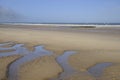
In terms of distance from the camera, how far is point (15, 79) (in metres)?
8.57

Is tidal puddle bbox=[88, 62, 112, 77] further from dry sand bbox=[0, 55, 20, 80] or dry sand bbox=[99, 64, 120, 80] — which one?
dry sand bbox=[0, 55, 20, 80]

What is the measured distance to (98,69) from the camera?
10.7 metres

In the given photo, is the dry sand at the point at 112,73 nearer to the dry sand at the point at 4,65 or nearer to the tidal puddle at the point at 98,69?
the tidal puddle at the point at 98,69

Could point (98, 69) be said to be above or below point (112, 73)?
below

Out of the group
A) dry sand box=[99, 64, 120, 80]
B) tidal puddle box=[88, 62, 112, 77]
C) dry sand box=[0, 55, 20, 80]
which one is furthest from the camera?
tidal puddle box=[88, 62, 112, 77]

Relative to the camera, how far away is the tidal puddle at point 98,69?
970 centimetres

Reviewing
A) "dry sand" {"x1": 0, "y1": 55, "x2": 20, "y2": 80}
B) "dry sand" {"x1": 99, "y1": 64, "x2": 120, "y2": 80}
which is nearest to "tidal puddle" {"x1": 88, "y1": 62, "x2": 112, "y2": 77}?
"dry sand" {"x1": 99, "y1": 64, "x2": 120, "y2": 80}

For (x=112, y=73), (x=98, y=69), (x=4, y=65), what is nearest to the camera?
(x=112, y=73)

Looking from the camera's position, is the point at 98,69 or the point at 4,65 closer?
the point at 98,69

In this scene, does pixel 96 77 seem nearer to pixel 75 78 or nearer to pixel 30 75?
pixel 75 78

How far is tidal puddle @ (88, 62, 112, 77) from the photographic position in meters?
9.70

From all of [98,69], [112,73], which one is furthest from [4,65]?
[112,73]

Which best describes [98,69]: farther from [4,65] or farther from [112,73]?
[4,65]

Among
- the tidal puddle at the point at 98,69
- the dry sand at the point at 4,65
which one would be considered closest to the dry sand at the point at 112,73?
the tidal puddle at the point at 98,69
